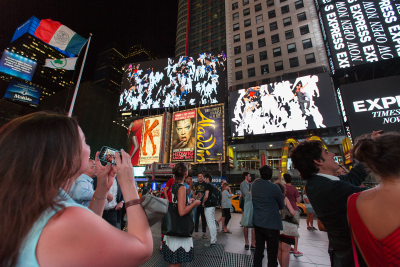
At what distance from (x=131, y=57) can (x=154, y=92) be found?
72.1 m

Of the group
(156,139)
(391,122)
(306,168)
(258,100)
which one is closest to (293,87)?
(258,100)

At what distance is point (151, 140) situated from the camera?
2612 centimetres

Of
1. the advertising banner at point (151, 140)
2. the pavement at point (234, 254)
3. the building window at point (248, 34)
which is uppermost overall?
the building window at point (248, 34)

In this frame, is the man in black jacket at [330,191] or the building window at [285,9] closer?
the man in black jacket at [330,191]

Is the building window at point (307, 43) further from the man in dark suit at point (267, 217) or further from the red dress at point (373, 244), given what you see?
the red dress at point (373, 244)

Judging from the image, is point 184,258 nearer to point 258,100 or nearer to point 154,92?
point 258,100

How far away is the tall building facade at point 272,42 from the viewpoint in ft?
82.2

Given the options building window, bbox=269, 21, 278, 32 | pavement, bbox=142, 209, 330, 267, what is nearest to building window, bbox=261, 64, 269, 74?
building window, bbox=269, 21, 278, 32

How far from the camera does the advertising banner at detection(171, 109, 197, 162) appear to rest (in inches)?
931

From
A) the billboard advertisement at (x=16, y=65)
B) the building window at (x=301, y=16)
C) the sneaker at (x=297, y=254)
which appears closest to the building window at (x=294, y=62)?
the building window at (x=301, y=16)

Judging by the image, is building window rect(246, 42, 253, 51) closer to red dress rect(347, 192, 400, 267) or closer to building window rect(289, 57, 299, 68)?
building window rect(289, 57, 299, 68)

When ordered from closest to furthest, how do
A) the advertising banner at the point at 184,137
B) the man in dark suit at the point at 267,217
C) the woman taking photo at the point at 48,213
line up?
the woman taking photo at the point at 48,213 < the man in dark suit at the point at 267,217 < the advertising banner at the point at 184,137

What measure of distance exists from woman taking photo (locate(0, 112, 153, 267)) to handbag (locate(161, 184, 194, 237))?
7.05 feet

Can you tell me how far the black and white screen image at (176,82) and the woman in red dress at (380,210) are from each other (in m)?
22.6
